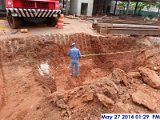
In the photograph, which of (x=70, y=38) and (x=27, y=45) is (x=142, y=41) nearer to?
(x=70, y=38)

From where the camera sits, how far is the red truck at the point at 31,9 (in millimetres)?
10438

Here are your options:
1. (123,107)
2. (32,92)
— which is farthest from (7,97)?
(123,107)

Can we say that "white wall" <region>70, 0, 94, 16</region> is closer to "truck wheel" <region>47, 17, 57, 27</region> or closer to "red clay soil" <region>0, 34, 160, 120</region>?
"truck wheel" <region>47, 17, 57, 27</region>

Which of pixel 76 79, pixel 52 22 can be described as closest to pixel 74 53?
pixel 76 79

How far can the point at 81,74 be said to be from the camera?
31.9ft

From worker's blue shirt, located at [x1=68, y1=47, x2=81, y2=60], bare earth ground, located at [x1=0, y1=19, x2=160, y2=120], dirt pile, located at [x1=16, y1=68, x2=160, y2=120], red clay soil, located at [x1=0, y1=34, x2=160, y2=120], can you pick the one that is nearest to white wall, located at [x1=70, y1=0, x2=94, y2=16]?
bare earth ground, located at [x1=0, y1=19, x2=160, y2=120]

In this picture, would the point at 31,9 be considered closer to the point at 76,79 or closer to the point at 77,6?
the point at 76,79

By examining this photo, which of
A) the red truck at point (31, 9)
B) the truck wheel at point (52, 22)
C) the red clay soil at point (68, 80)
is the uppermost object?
the red truck at point (31, 9)

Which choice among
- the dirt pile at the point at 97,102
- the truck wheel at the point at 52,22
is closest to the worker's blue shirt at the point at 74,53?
the dirt pile at the point at 97,102

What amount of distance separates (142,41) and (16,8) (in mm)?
6986

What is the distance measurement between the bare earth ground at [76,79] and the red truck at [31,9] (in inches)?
34.6

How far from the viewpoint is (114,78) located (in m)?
6.04

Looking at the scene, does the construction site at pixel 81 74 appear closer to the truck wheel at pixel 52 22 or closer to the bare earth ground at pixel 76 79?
the bare earth ground at pixel 76 79

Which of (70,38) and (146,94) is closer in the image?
(146,94)
